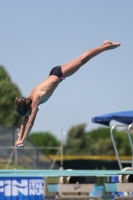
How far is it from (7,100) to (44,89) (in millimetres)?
38191

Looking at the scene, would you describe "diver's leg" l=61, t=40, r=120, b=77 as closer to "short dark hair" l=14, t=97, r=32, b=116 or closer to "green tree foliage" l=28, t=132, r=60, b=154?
"short dark hair" l=14, t=97, r=32, b=116

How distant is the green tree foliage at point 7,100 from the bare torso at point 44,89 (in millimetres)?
37492

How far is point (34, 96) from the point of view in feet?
36.7

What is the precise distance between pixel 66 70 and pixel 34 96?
922 millimetres

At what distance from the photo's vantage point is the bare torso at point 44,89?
1121cm

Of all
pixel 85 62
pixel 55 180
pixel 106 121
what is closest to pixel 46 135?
pixel 55 180

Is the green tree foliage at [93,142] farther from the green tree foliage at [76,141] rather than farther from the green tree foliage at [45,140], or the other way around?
the green tree foliage at [45,140]

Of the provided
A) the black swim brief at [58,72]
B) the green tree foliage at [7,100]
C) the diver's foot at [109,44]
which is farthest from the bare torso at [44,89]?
the green tree foliage at [7,100]

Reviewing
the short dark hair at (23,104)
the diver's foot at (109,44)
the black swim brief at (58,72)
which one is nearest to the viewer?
the short dark hair at (23,104)

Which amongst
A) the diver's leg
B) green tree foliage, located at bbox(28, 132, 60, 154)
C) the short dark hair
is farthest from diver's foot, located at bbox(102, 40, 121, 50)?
green tree foliage, located at bbox(28, 132, 60, 154)

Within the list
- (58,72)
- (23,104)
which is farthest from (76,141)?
(23,104)

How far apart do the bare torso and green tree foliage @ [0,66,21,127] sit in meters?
37.5

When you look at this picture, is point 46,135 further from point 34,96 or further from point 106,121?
point 34,96

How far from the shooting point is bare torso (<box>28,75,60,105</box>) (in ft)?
36.8
